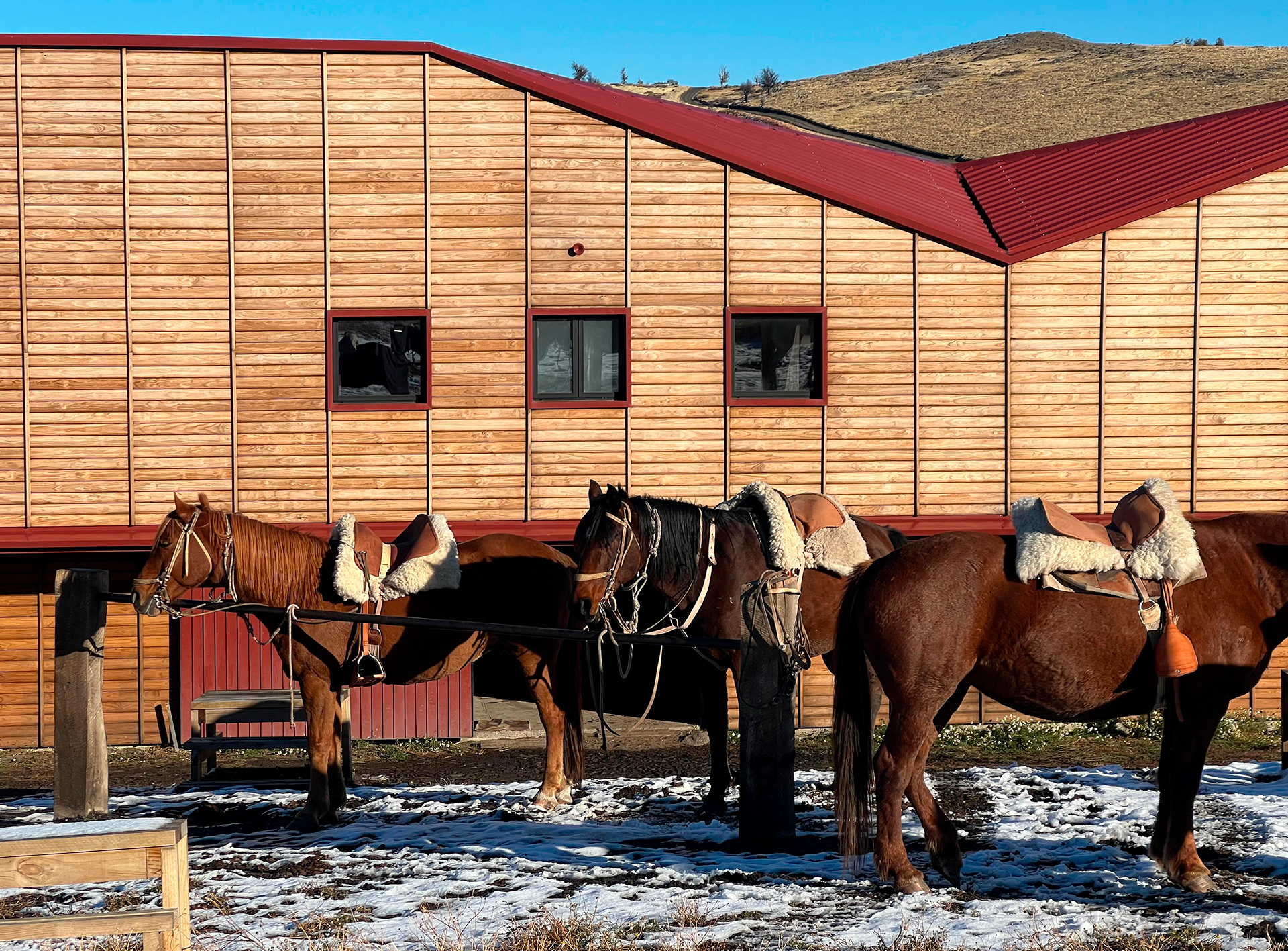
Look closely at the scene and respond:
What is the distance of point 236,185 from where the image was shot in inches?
574

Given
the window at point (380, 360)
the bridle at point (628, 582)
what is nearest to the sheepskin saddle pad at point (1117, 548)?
the bridle at point (628, 582)

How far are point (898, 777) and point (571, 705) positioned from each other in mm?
3883

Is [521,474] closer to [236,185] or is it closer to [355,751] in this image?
[355,751]

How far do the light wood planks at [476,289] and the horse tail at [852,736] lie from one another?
7.64 m

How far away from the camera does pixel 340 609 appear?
10.0 meters

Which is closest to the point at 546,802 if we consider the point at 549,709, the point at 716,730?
the point at 549,709

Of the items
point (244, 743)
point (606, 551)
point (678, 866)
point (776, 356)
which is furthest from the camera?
point (776, 356)

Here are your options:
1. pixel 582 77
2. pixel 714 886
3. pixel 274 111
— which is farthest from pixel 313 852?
pixel 582 77

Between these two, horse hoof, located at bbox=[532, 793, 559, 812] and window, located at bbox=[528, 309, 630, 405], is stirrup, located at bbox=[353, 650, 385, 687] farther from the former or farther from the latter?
window, located at bbox=[528, 309, 630, 405]

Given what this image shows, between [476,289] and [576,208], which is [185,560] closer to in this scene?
[476,289]

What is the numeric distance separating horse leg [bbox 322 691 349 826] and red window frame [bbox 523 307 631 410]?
5585 millimetres

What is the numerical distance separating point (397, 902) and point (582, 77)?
93.0 meters

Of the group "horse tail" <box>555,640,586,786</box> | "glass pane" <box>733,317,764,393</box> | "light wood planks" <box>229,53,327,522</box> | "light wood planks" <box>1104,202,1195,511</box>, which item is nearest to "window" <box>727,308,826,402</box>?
"glass pane" <box>733,317,764,393</box>

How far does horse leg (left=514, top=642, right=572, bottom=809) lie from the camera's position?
10234 mm
